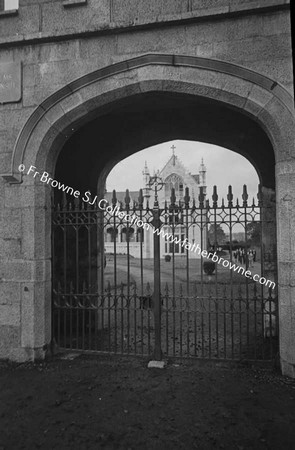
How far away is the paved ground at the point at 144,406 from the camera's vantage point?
2.79 meters

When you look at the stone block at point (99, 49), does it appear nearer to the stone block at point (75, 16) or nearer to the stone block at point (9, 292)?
the stone block at point (75, 16)

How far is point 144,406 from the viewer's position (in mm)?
3326

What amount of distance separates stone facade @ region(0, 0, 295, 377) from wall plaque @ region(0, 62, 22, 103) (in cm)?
7

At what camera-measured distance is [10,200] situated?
14.9 feet

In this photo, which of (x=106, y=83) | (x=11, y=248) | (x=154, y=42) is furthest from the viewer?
(x=11, y=248)

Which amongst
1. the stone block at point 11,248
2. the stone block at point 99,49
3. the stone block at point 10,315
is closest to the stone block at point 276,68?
the stone block at point 99,49

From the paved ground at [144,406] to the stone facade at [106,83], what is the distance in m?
0.57

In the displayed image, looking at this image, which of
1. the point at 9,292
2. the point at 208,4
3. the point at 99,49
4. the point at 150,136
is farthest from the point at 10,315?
the point at 208,4

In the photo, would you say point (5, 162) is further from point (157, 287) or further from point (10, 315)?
point (157, 287)

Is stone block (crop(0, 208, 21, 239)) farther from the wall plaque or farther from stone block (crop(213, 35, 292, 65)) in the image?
stone block (crop(213, 35, 292, 65))

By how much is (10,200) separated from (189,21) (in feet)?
10.9

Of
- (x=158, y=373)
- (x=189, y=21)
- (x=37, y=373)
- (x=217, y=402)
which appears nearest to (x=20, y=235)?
(x=37, y=373)

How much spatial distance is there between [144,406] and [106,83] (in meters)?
3.89

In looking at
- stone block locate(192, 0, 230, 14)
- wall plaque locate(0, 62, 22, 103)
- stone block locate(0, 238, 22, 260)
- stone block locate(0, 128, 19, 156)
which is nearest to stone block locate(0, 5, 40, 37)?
wall plaque locate(0, 62, 22, 103)
